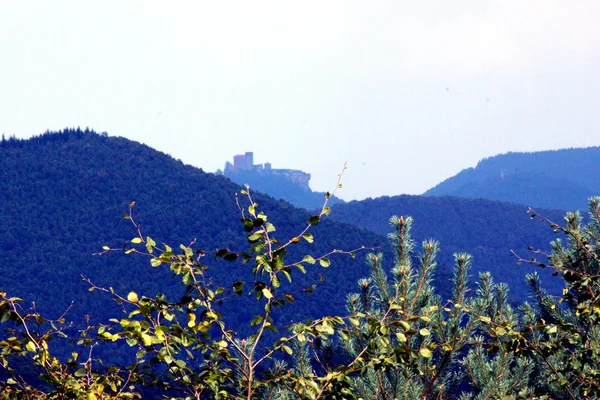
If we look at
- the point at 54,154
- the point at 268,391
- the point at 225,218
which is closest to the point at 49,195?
the point at 54,154

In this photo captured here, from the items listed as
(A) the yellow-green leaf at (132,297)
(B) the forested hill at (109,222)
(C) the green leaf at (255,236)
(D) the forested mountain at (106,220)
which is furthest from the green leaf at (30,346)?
(D) the forested mountain at (106,220)

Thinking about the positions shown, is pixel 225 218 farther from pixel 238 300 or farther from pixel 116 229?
pixel 238 300

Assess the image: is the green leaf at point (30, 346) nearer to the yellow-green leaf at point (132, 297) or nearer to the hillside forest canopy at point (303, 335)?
the hillside forest canopy at point (303, 335)

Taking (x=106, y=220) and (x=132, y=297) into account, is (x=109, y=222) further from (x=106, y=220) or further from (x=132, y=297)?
(x=132, y=297)

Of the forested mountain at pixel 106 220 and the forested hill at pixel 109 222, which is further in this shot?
the forested mountain at pixel 106 220

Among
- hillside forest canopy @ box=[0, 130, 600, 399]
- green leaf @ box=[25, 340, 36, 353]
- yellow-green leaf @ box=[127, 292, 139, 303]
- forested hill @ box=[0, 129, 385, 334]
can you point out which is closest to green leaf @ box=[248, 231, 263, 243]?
hillside forest canopy @ box=[0, 130, 600, 399]

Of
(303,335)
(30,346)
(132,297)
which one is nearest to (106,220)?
(30,346)

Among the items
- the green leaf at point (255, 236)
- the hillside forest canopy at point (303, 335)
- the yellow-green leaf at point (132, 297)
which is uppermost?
the green leaf at point (255, 236)

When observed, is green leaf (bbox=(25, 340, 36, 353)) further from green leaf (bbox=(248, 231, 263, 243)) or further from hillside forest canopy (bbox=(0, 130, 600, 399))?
green leaf (bbox=(248, 231, 263, 243))
